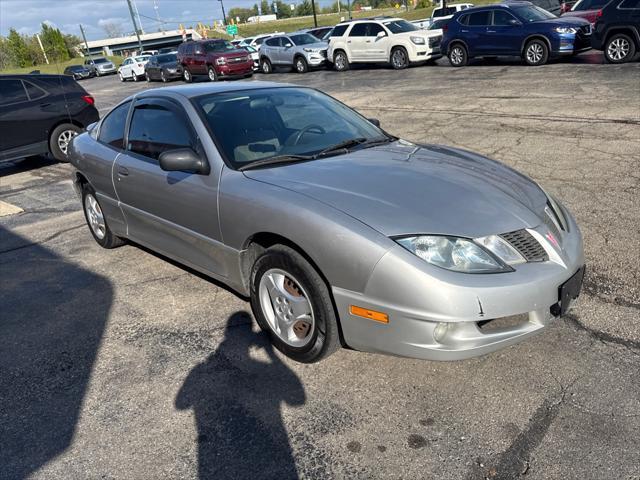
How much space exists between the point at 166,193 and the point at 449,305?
2.28 meters

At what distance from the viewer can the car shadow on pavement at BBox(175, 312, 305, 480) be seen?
252cm

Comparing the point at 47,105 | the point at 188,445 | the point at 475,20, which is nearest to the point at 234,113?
the point at 188,445

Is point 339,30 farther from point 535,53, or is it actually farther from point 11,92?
point 11,92

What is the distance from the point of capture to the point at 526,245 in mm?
2812

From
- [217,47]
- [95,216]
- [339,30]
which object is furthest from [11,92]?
[217,47]

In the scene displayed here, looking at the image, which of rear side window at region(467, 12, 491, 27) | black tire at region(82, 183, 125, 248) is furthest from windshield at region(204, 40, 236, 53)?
black tire at region(82, 183, 125, 248)

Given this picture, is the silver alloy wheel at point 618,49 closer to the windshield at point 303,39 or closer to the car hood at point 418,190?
the car hood at point 418,190

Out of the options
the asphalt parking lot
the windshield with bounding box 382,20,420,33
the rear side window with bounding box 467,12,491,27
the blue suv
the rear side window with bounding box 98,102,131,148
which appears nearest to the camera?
the asphalt parking lot

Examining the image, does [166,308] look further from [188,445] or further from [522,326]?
[522,326]

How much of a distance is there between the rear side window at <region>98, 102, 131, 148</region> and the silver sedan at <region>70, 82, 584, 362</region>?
0.18 m

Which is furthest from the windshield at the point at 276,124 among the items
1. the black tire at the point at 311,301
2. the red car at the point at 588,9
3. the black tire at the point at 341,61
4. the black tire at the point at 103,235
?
the black tire at the point at 341,61

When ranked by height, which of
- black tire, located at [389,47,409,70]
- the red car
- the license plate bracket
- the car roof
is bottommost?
black tire, located at [389,47,409,70]

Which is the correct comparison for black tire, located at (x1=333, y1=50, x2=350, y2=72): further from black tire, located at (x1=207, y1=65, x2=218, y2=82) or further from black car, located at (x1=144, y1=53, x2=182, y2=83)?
black car, located at (x1=144, y1=53, x2=182, y2=83)

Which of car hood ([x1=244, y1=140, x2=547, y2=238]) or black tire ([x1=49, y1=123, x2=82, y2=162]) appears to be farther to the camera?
black tire ([x1=49, y1=123, x2=82, y2=162])
